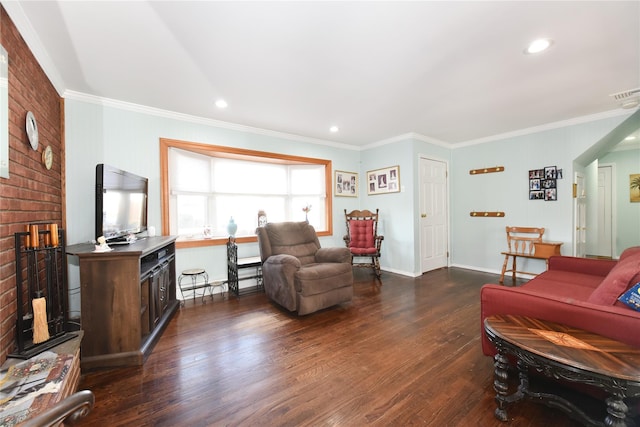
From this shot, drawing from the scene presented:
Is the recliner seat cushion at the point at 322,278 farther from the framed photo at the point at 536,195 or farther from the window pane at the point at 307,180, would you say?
the framed photo at the point at 536,195

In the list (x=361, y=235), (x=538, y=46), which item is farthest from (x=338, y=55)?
(x=361, y=235)

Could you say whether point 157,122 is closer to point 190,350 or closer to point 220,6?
point 220,6

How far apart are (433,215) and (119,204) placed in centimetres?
452

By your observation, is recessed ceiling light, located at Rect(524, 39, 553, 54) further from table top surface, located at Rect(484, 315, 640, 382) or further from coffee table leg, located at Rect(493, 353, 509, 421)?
coffee table leg, located at Rect(493, 353, 509, 421)

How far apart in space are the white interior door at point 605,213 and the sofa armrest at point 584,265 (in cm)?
416

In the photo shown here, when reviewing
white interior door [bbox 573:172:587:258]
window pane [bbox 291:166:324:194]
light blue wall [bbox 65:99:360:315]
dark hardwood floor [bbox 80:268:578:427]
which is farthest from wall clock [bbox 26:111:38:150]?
white interior door [bbox 573:172:587:258]

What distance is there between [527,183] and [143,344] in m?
5.35

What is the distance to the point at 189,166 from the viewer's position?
3516mm

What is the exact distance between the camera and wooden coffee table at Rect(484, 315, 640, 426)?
3.31ft

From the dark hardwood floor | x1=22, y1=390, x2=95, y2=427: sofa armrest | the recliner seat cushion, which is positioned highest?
x1=22, y1=390, x2=95, y2=427: sofa armrest

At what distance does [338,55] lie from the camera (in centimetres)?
208

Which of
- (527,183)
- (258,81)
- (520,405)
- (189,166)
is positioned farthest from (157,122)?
(527,183)

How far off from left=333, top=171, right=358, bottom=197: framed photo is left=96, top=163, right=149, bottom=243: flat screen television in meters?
3.00

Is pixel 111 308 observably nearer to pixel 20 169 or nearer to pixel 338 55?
pixel 20 169
